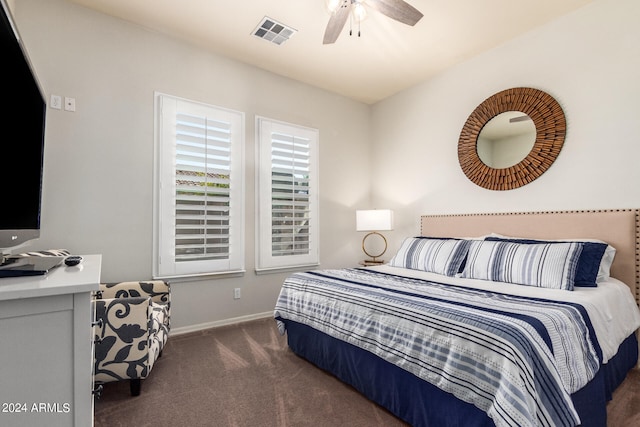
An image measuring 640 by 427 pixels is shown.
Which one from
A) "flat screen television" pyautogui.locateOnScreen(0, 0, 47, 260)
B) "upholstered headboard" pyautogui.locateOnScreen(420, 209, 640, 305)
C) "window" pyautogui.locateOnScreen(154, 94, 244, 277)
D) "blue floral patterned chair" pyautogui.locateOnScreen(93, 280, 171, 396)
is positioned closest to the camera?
"flat screen television" pyautogui.locateOnScreen(0, 0, 47, 260)

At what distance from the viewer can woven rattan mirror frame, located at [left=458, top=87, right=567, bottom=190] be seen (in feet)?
9.70

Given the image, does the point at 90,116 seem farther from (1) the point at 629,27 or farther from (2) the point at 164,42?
(1) the point at 629,27

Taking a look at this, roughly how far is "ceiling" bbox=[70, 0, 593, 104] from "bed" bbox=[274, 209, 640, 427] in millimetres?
1848

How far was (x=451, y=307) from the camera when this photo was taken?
175 centimetres

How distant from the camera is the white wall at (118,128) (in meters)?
2.65

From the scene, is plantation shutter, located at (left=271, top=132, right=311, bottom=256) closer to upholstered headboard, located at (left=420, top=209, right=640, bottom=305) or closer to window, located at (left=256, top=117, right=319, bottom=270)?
window, located at (left=256, top=117, right=319, bottom=270)

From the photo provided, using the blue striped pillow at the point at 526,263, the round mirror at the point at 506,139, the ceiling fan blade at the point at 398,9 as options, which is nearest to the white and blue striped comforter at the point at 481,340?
the blue striped pillow at the point at 526,263

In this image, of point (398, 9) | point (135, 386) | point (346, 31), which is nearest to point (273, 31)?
point (346, 31)

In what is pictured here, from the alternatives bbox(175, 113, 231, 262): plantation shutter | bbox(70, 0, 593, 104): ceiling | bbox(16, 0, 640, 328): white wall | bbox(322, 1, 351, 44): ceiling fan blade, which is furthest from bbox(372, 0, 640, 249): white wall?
bbox(175, 113, 231, 262): plantation shutter

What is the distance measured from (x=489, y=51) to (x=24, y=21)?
4.34 metres

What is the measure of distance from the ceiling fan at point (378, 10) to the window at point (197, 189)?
5.25 feet

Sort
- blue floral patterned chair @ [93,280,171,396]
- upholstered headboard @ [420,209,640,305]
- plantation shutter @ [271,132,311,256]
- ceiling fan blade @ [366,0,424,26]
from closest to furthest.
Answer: blue floral patterned chair @ [93,280,171,396]
ceiling fan blade @ [366,0,424,26]
upholstered headboard @ [420,209,640,305]
plantation shutter @ [271,132,311,256]

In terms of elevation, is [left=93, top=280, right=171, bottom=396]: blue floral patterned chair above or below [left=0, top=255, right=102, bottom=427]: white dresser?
below

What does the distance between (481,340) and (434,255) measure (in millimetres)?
1727
